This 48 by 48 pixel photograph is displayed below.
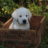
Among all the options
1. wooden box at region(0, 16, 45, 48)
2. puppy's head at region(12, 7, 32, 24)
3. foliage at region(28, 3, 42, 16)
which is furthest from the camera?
foliage at region(28, 3, 42, 16)

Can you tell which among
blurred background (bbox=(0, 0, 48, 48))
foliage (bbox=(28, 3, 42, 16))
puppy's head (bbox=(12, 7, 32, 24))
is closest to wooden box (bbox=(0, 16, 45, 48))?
puppy's head (bbox=(12, 7, 32, 24))

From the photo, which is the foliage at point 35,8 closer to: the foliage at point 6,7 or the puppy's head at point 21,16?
the foliage at point 6,7

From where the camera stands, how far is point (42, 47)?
464 centimetres

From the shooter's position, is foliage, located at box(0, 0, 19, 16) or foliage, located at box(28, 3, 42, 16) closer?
foliage, located at box(0, 0, 19, 16)

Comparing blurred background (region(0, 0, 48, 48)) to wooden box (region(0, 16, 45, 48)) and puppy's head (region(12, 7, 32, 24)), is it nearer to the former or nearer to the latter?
wooden box (region(0, 16, 45, 48))

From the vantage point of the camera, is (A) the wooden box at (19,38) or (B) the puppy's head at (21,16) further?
(B) the puppy's head at (21,16)

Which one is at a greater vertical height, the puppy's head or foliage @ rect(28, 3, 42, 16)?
Answer: the puppy's head

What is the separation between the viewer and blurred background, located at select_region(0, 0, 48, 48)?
5705 mm

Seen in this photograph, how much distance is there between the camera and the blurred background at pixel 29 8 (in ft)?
18.7

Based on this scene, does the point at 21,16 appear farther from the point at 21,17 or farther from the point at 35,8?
the point at 35,8

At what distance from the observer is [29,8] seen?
7309 mm

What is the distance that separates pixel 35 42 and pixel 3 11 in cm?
225

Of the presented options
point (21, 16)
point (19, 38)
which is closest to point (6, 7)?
point (21, 16)

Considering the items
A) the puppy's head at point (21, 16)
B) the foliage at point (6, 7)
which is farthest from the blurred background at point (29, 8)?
the puppy's head at point (21, 16)
